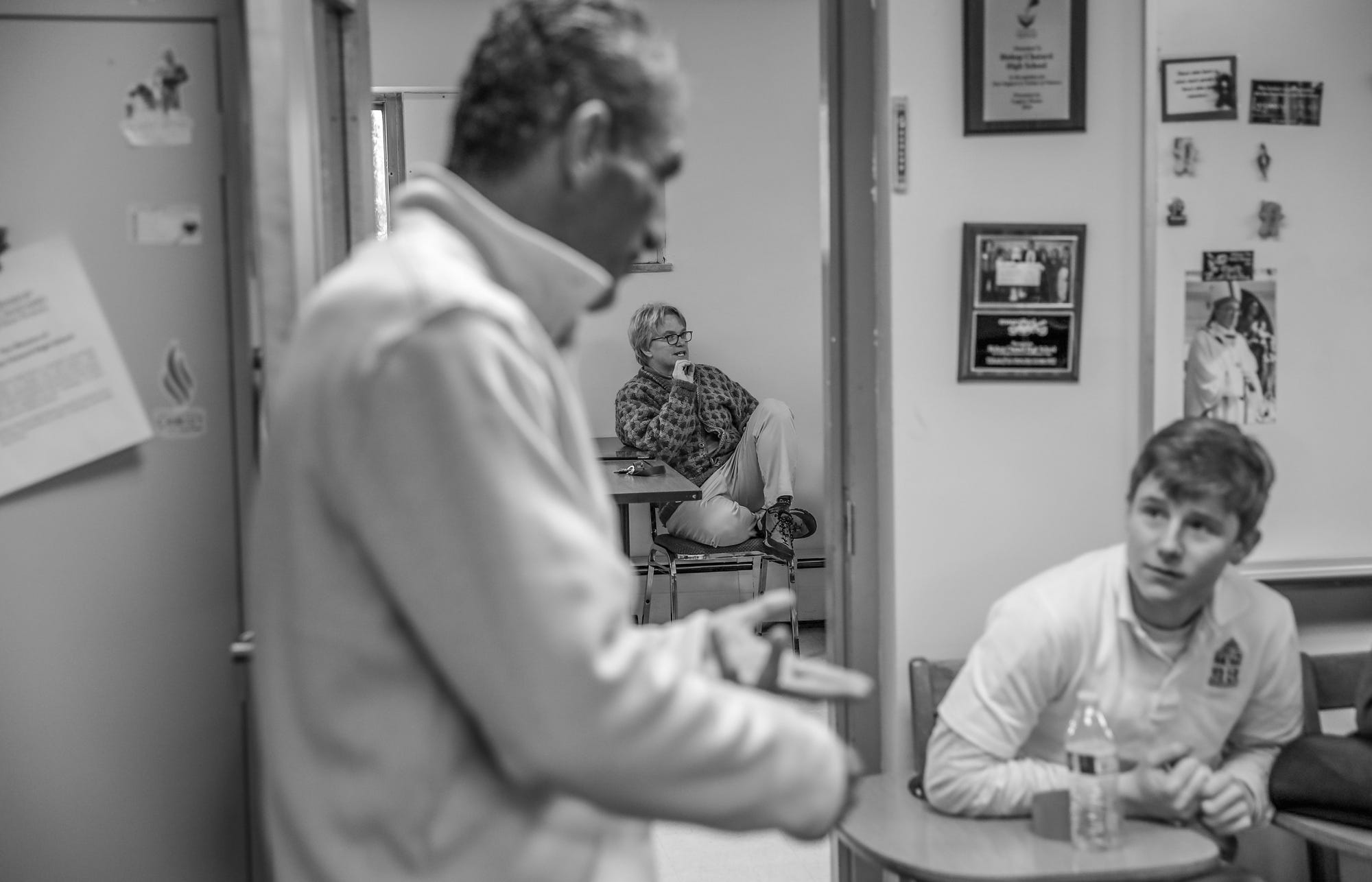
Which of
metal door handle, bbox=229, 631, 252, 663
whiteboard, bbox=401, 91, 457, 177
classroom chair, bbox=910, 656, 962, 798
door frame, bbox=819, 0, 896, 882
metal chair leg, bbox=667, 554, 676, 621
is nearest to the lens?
metal door handle, bbox=229, 631, 252, 663

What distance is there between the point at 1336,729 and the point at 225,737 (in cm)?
209

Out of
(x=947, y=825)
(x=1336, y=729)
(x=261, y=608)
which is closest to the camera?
(x=261, y=608)

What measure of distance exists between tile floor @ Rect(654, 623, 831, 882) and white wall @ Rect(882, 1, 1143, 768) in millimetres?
995

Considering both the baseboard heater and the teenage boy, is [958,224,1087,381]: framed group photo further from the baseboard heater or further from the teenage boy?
the baseboard heater

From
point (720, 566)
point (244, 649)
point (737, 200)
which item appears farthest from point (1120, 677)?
point (737, 200)

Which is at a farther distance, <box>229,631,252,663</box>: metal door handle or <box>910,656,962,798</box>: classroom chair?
→ <box>910,656,962,798</box>: classroom chair

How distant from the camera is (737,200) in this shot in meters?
6.19

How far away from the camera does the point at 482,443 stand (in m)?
0.77

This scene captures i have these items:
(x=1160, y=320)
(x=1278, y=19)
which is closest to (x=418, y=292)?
(x=1160, y=320)

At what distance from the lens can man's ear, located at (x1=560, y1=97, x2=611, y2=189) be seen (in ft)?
2.97

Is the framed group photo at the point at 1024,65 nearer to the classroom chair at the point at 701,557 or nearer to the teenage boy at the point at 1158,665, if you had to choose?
the teenage boy at the point at 1158,665

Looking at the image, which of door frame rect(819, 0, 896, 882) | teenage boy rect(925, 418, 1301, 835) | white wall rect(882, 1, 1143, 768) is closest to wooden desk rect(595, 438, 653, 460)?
door frame rect(819, 0, 896, 882)

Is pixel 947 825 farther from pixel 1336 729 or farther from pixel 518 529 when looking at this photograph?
pixel 518 529

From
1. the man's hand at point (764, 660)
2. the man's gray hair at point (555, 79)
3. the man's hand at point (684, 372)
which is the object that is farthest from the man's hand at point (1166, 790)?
the man's hand at point (684, 372)
